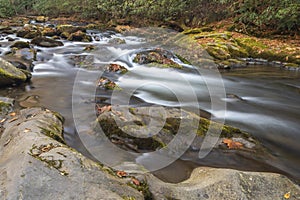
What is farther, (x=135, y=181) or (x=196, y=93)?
(x=196, y=93)

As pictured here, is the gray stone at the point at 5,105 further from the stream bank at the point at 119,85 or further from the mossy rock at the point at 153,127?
the mossy rock at the point at 153,127

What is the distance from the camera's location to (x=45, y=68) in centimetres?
890

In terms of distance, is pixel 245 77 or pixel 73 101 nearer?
pixel 73 101

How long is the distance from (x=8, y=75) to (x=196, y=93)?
4.66 metres

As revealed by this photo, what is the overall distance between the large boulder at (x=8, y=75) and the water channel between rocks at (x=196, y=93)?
203mm

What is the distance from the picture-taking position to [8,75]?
6.30 metres

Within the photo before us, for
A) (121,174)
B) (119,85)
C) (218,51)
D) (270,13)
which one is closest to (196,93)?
(119,85)

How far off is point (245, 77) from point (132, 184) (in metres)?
7.53

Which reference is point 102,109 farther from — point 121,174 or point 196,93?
point 196,93

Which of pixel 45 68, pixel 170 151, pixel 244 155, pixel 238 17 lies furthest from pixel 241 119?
pixel 238 17

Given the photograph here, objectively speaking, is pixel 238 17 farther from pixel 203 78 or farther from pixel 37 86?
pixel 37 86

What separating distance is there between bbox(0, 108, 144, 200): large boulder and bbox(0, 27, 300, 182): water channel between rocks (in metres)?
0.95

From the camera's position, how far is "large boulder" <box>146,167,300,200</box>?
260cm

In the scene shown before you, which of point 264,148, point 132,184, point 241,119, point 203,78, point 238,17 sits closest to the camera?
point 132,184
